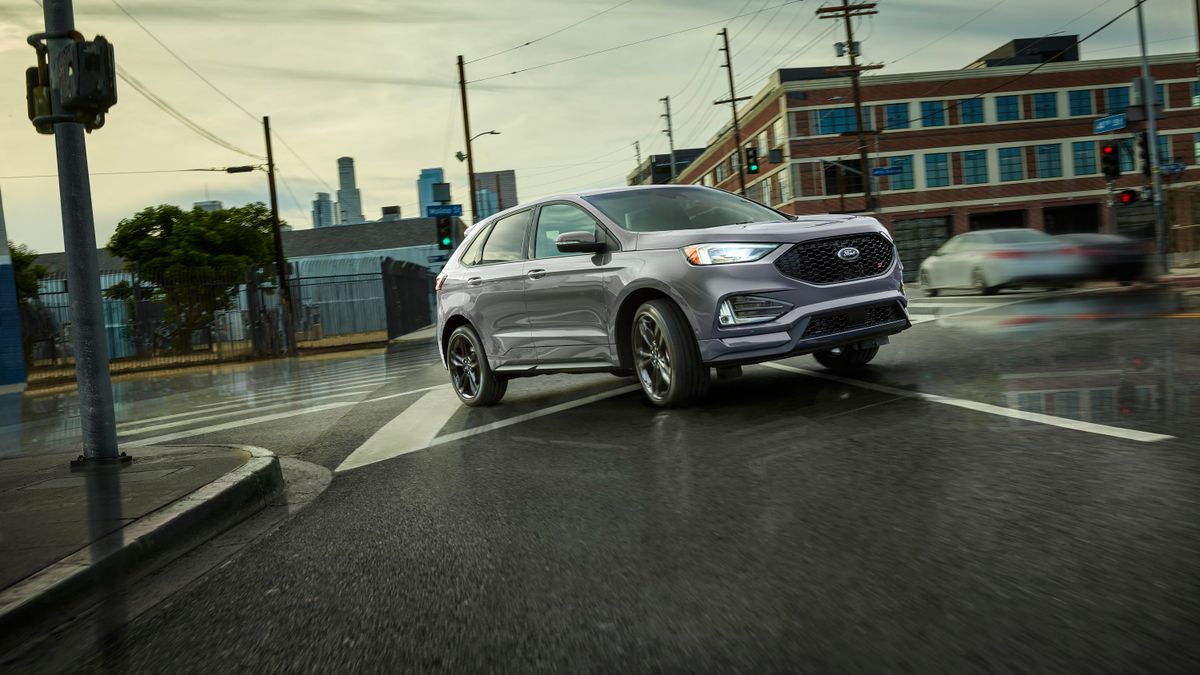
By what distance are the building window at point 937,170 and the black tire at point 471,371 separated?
173 feet

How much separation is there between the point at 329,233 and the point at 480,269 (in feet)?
266

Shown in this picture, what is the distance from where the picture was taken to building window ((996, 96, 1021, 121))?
57.7m

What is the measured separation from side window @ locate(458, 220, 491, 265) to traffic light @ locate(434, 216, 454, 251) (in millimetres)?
20301

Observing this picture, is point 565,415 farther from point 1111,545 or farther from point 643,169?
point 643,169

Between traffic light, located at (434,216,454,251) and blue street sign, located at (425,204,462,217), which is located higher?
blue street sign, located at (425,204,462,217)

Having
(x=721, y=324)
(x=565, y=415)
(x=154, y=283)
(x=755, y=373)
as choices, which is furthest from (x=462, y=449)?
(x=154, y=283)

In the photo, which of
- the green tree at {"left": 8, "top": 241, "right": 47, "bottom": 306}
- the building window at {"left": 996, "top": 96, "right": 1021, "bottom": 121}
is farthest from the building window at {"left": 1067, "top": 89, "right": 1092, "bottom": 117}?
the green tree at {"left": 8, "top": 241, "right": 47, "bottom": 306}

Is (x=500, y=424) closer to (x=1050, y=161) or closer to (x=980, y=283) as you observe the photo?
(x=980, y=283)

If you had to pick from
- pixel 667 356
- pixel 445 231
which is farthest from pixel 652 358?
pixel 445 231

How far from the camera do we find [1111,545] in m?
3.15

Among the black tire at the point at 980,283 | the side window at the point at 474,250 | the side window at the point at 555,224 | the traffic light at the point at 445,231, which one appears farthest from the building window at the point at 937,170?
the side window at the point at 555,224

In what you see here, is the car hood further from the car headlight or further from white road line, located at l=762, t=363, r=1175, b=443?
white road line, located at l=762, t=363, r=1175, b=443

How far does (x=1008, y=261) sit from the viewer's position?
1891 cm

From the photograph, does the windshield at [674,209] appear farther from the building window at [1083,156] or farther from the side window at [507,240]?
the building window at [1083,156]
